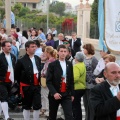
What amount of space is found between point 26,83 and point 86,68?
4.00ft

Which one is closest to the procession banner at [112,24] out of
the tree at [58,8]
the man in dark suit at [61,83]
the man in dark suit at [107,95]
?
the man in dark suit at [107,95]

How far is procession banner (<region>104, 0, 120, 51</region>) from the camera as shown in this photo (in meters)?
4.98

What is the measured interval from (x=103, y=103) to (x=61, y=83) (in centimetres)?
288

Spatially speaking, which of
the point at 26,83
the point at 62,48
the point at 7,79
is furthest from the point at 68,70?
the point at 7,79

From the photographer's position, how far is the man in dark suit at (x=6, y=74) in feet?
27.0

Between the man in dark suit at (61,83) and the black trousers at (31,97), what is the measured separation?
549 mm

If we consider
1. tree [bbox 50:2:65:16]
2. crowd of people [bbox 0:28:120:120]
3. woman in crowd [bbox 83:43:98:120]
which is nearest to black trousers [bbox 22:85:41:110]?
crowd of people [bbox 0:28:120:120]

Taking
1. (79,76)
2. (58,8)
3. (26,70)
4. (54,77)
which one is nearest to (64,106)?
(54,77)

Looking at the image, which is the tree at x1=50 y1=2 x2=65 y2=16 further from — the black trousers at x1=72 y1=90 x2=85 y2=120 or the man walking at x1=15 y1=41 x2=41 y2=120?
the man walking at x1=15 y1=41 x2=41 y2=120

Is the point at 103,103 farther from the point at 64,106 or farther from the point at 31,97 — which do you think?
the point at 31,97

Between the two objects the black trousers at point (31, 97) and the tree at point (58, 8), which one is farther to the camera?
the tree at point (58, 8)

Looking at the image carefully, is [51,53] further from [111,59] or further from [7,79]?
[111,59]

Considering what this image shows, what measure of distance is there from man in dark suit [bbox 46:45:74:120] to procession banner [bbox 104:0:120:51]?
210 centimetres

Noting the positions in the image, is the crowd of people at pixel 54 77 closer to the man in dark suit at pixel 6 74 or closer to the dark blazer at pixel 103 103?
the man in dark suit at pixel 6 74
